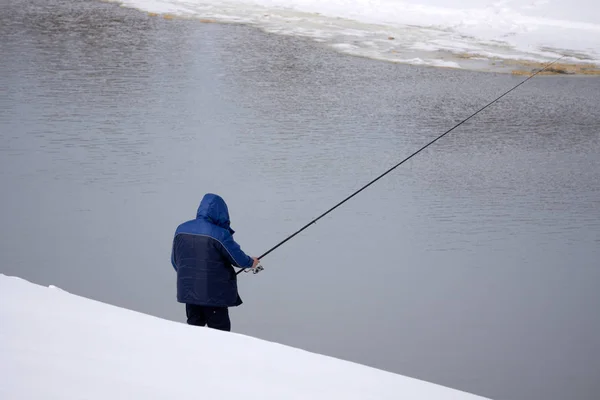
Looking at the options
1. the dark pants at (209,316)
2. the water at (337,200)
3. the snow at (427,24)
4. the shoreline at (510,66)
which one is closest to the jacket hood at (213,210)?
the dark pants at (209,316)

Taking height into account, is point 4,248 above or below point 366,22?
below

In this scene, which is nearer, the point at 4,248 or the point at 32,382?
the point at 32,382

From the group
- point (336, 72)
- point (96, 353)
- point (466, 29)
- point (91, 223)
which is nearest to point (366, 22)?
point (466, 29)

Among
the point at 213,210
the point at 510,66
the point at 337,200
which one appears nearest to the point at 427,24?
the point at 510,66

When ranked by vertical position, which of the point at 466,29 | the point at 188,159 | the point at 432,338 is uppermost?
the point at 466,29

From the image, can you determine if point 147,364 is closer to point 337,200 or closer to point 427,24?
point 337,200

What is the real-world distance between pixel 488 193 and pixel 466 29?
9.72 meters

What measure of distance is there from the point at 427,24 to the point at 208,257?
43.5 ft

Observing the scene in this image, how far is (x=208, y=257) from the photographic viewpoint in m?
3.45

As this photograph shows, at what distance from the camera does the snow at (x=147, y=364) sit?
2.41 metres

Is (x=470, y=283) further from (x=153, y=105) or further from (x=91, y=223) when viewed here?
(x=153, y=105)

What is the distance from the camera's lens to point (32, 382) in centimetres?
236

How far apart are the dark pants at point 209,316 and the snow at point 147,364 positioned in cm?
50

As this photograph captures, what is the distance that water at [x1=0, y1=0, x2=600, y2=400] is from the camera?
4.30 meters
